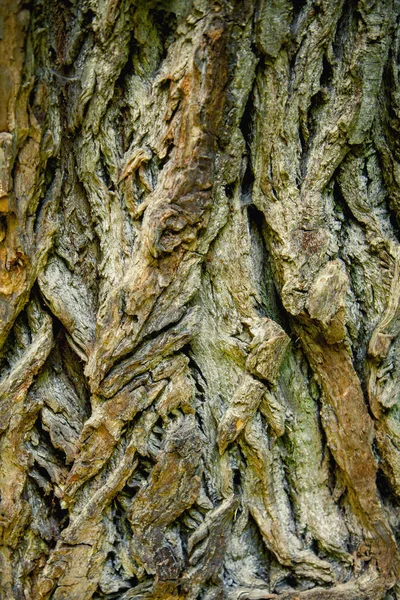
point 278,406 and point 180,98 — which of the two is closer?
point 180,98

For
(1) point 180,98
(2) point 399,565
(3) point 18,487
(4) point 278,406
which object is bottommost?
(2) point 399,565

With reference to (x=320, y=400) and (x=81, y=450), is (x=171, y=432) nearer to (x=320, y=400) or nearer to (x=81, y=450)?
(x=81, y=450)

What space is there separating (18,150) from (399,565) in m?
1.93

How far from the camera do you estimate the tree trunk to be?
5.40 feet

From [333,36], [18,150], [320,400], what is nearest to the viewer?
[18,150]

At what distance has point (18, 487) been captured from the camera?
167 centimetres

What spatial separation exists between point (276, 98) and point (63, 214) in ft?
2.69

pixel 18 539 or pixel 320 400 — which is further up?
pixel 320 400

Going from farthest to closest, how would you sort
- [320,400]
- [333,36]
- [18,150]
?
[320,400] → [333,36] → [18,150]

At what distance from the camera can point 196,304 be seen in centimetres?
175

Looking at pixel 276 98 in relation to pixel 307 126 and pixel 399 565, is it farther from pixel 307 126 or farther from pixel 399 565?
pixel 399 565

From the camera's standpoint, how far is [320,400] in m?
1.84

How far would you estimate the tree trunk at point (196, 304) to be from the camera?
165 cm

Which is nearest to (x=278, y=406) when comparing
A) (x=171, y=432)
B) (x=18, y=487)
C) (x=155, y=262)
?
(x=171, y=432)
